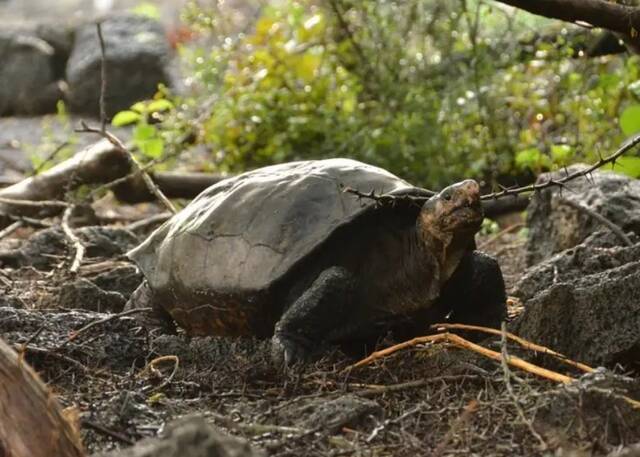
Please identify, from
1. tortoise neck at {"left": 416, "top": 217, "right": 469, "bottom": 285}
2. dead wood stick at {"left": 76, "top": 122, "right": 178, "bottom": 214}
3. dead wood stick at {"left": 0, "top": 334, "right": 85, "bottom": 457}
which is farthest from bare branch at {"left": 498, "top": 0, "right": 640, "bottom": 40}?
dead wood stick at {"left": 76, "top": 122, "right": 178, "bottom": 214}

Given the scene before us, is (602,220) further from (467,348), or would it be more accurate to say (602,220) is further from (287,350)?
Result: (287,350)

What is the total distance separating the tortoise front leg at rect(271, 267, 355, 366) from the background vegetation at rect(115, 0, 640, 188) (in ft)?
11.8

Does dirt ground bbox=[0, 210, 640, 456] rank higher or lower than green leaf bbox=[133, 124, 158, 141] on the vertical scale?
higher

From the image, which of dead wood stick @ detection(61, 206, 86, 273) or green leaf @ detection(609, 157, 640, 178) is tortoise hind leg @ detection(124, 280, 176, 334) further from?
green leaf @ detection(609, 157, 640, 178)

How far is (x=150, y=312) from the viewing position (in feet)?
13.3

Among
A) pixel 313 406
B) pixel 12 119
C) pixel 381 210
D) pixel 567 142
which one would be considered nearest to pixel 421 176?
pixel 567 142

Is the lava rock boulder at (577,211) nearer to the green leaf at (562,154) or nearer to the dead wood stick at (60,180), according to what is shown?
the green leaf at (562,154)

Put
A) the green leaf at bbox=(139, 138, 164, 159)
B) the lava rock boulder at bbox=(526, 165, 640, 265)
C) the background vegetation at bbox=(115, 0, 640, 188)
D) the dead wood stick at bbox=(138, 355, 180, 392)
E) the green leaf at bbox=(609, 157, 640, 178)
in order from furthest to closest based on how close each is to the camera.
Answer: the background vegetation at bbox=(115, 0, 640, 188) → the green leaf at bbox=(139, 138, 164, 159) → the lava rock boulder at bbox=(526, 165, 640, 265) → the green leaf at bbox=(609, 157, 640, 178) → the dead wood stick at bbox=(138, 355, 180, 392)

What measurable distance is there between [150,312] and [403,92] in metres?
3.92

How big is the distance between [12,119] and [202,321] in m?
9.66

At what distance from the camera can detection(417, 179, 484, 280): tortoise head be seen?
335cm

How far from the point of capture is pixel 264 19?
8.59m

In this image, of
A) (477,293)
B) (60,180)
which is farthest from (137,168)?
(477,293)

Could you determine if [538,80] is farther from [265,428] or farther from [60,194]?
[265,428]
